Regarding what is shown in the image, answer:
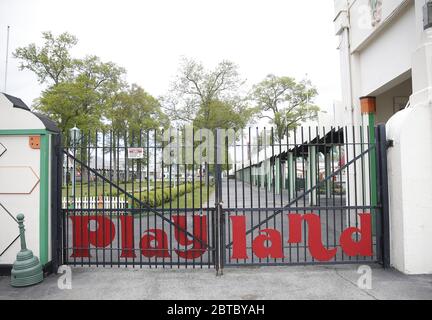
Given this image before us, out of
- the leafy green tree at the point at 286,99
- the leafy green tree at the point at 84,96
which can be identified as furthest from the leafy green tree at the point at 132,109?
the leafy green tree at the point at 286,99

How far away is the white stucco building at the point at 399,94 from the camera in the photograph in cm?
535

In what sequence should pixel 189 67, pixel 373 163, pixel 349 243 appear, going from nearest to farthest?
1. pixel 349 243
2. pixel 373 163
3. pixel 189 67

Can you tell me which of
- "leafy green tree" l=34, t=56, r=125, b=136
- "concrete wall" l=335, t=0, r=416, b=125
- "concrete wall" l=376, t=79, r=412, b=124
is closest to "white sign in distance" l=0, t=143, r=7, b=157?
"concrete wall" l=335, t=0, r=416, b=125

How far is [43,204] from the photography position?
5402 mm

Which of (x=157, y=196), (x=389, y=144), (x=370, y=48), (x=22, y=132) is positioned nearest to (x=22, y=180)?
(x=22, y=132)

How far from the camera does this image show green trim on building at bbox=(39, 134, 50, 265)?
17.6 ft

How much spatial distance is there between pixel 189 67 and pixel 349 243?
2192 centimetres

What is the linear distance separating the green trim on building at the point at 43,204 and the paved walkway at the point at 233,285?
52cm

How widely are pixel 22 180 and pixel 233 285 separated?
13.8 ft

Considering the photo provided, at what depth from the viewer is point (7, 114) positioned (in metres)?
5.38

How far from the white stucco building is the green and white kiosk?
6.46 meters

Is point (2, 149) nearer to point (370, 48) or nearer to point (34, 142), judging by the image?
point (34, 142)
